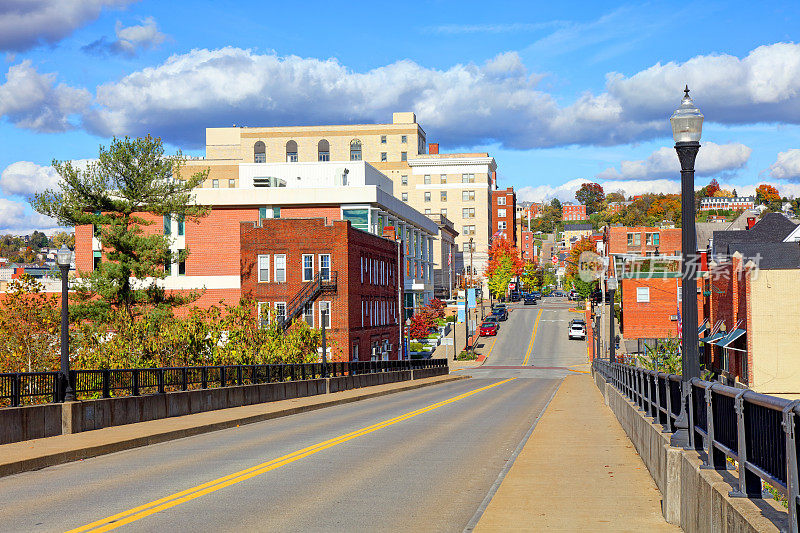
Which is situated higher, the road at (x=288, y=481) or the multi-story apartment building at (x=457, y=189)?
the multi-story apartment building at (x=457, y=189)

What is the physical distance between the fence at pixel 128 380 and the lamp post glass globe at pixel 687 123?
14.1m

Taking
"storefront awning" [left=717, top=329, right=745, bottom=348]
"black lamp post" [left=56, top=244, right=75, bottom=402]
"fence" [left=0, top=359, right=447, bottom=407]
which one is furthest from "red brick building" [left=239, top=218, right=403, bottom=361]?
"black lamp post" [left=56, top=244, right=75, bottom=402]

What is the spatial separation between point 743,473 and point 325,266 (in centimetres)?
6155

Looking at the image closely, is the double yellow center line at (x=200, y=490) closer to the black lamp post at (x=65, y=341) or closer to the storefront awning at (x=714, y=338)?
the black lamp post at (x=65, y=341)

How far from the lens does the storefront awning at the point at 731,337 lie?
49.8m

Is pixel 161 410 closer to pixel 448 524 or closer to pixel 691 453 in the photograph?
pixel 448 524

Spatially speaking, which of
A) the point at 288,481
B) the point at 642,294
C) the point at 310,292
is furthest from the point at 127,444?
the point at 642,294

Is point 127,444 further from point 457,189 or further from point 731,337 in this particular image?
point 457,189

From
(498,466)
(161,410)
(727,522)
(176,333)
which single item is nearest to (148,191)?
(176,333)

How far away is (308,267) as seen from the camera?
68188 millimetres

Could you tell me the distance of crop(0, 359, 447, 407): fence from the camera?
1933 centimetres

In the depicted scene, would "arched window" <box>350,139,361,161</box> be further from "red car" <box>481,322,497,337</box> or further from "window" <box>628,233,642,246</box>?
"window" <box>628,233,642,246</box>

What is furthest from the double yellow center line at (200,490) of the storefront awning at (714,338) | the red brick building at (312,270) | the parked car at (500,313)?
the parked car at (500,313)

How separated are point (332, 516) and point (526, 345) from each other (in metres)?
93.8
